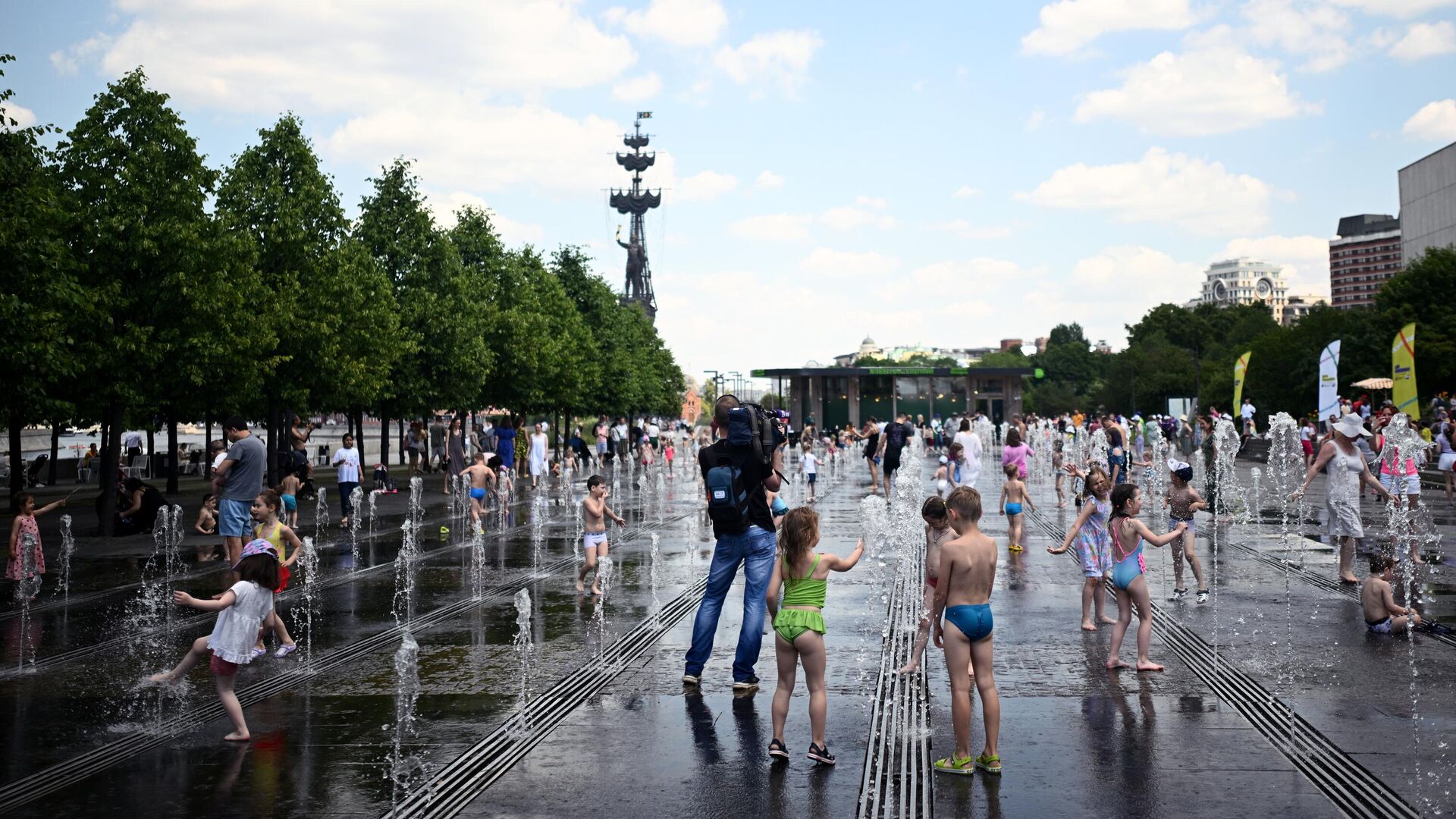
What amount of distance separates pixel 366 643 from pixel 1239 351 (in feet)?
302

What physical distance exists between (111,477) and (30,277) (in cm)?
524

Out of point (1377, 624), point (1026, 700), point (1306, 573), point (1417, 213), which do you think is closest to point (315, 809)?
point (1026, 700)

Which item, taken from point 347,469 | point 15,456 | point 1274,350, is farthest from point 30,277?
point 1274,350

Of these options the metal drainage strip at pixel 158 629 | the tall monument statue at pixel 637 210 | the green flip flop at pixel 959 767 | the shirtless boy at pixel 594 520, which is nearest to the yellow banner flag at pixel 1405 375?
the metal drainage strip at pixel 158 629

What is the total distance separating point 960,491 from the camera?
6992 millimetres

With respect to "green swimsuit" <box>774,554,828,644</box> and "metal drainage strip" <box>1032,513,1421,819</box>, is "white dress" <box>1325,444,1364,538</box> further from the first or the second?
"green swimsuit" <box>774,554,828,644</box>

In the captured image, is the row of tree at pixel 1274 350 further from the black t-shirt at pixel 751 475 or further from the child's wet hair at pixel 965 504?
the child's wet hair at pixel 965 504

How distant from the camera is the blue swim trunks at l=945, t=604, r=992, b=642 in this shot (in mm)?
6738

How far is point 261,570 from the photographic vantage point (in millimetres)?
8227

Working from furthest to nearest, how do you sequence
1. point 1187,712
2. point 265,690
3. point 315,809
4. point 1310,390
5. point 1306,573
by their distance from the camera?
point 1310,390, point 1306,573, point 265,690, point 1187,712, point 315,809

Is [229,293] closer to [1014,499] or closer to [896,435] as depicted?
[896,435]

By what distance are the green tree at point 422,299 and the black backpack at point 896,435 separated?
16421 millimetres

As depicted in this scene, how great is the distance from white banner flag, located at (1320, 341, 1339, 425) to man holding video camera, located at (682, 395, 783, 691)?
3159 centimetres

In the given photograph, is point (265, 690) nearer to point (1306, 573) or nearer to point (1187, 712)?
point (1187, 712)
